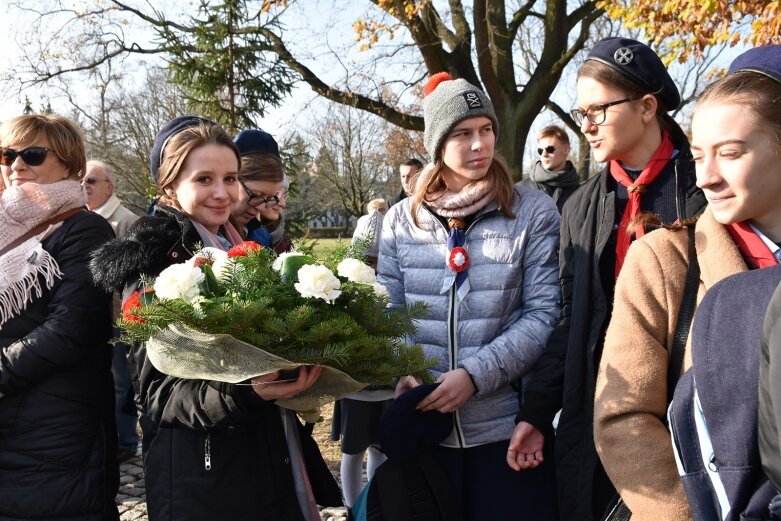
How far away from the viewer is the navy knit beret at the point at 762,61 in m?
1.68

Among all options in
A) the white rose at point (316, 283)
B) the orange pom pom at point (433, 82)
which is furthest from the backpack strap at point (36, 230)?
the orange pom pom at point (433, 82)

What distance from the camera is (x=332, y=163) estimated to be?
44.4 metres

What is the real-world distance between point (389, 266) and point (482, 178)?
0.55m

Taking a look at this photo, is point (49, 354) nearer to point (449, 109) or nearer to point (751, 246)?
point (449, 109)

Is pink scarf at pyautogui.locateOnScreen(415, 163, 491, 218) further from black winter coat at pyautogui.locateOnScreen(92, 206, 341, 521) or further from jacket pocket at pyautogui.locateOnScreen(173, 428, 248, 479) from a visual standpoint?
jacket pocket at pyautogui.locateOnScreen(173, 428, 248, 479)

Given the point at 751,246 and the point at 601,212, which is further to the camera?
the point at 601,212

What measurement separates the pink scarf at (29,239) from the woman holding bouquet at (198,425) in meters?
0.47

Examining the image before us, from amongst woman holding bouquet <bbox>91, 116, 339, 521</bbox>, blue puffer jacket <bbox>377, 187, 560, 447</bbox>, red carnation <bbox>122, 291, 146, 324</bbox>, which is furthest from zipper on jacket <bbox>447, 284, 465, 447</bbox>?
red carnation <bbox>122, 291, 146, 324</bbox>

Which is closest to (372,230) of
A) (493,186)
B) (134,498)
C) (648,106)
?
(493,186)

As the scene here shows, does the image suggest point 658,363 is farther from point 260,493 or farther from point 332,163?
point 332,163

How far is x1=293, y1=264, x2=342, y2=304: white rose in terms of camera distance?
1738 millimetres

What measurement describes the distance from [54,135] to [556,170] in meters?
4.65

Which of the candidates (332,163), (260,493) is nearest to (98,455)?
(260,493)

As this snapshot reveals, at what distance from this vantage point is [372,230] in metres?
2.23
